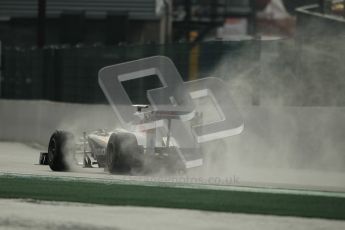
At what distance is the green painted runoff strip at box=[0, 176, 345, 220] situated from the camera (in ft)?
42.3

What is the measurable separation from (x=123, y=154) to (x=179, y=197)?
2984 millimetres

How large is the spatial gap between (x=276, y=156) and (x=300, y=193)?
586 centimetres

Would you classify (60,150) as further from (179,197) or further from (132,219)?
(132,219)

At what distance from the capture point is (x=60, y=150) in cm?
1788

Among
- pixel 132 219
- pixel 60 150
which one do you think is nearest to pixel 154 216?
pixel 132 219

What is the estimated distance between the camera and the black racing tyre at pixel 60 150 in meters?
17.9

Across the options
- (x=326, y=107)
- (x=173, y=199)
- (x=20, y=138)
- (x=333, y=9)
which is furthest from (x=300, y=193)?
(x=333, y=9)

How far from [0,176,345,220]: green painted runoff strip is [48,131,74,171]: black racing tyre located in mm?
2121

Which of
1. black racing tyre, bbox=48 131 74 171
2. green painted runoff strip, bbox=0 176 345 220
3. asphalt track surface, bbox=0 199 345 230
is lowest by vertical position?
black racing tyre, bbox=48 131 74 171

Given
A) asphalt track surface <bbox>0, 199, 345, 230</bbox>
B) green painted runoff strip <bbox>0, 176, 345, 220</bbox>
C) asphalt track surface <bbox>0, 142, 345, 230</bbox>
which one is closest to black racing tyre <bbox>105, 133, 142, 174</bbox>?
asphalt track surface <bbox>0, 142, 345, 230</bbox>

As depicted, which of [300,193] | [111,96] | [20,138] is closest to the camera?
[300,193]

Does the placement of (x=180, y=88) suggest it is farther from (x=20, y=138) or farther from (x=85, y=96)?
(x=20, y=138)

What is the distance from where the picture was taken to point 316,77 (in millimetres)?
20625

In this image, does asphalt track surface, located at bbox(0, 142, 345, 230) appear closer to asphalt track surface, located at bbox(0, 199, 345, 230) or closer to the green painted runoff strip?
asphalt track surface, located at bbox(0, 199, 345, 230)
